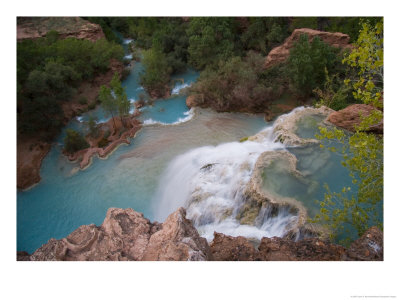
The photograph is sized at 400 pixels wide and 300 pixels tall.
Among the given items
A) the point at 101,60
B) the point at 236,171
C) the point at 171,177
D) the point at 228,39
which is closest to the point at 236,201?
the point at 236,171

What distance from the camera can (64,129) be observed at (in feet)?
34.4

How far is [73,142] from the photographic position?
A: 30.2 feet

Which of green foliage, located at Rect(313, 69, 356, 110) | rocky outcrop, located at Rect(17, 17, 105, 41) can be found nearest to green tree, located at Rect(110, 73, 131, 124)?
rocky outcrop, located at Rect(17, 17, 105, 41)

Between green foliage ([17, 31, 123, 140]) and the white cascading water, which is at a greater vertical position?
green foliage ([17, 31, 123, 140])

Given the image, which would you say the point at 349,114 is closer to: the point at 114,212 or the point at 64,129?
the point at 114,212

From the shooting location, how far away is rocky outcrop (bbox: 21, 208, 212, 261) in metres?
3.56

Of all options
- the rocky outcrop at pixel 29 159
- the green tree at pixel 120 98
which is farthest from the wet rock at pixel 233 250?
the green tree at pixel 120 98

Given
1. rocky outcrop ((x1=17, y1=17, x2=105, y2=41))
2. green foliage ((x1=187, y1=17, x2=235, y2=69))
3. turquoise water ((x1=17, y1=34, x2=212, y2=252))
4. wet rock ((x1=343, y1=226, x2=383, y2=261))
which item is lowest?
turquoise water ((x1=17, y1=34, x2=212, y2=252))

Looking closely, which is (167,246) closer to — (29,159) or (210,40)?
(29,159)

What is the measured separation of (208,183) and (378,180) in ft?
13.9

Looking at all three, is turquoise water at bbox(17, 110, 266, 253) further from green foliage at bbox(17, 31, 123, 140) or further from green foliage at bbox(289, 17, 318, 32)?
green foliage at bbox(289, 17, 318, 32)

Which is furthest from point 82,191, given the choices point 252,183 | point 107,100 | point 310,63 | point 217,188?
point 310,63

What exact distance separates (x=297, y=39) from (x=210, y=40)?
390 centimetres

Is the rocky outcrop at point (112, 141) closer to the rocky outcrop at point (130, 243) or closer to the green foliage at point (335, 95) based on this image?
the rocky outcrop at point (130, 243)
